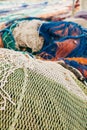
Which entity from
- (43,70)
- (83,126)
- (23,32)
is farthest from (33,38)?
(83,126)

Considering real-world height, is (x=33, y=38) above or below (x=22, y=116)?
below

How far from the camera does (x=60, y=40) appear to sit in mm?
1863

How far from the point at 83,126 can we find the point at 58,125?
0.33 ft

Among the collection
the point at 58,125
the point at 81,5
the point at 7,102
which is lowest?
the point at 81,5

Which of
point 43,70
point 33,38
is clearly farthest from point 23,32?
→ point 43,70

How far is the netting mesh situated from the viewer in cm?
92

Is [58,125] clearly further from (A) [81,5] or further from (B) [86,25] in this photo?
(A) [81,5]

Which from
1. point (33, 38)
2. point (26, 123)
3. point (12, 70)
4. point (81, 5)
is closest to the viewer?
point (26, 123)

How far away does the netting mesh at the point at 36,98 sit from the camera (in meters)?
0.92

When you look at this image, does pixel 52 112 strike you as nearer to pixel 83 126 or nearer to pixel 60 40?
pixel 83 126

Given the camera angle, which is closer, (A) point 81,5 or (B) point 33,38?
(B) point 33,38

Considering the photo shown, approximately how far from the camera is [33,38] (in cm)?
200

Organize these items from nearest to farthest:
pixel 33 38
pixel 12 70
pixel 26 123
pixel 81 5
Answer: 1. pixel 26 123
2. pixel 12 70
3. pixel 33 38
4. pixel 81 5

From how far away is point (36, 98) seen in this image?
0.98 meters
